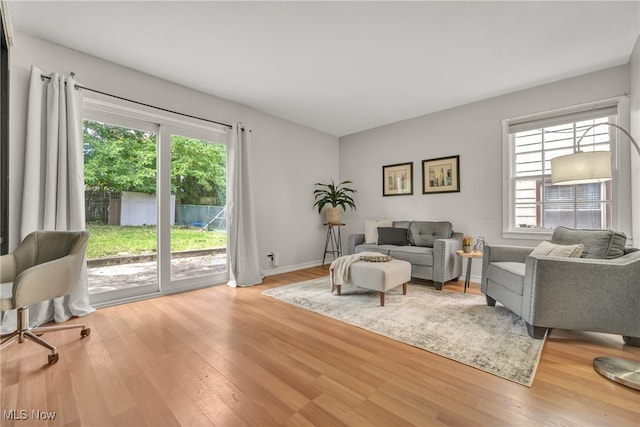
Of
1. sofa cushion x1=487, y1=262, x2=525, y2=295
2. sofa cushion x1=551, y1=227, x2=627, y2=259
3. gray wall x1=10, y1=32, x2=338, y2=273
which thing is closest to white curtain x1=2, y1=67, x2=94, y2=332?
gray wall x1=10, y1=32, x2=338, y2=273

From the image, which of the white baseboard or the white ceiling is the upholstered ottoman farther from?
the white ceiling

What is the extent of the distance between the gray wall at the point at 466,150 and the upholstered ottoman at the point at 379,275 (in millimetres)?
1578

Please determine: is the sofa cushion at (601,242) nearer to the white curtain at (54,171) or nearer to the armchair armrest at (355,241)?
the armchair armrest at (355,241)

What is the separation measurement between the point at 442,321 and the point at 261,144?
3.42 m

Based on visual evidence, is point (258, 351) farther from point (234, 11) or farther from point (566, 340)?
point (234, 11)

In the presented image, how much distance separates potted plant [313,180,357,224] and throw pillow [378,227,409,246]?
926 mm

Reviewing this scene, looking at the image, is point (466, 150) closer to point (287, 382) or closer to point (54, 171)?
point (287, 382)

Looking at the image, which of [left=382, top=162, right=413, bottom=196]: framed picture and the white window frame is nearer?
the white window frame

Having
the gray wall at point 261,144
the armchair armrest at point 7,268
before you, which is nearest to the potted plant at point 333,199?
the gray wall at point 261,144

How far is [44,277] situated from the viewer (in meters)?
1.84

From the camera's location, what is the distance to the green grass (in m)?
2.85

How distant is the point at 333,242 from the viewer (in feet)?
17.9

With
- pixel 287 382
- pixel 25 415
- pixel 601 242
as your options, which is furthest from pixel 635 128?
pixel 25 415

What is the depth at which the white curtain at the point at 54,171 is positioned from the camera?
232 cm
